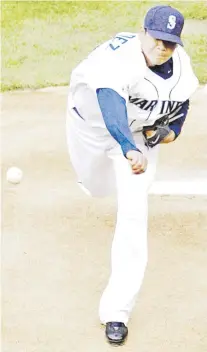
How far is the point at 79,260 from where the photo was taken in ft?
16.9

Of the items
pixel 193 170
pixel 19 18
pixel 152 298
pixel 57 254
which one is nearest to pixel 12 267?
pixel 57 254

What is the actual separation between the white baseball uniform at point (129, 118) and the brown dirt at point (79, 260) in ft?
0.81

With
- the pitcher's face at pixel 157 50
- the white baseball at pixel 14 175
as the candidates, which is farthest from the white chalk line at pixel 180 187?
the pitcher's face at pixel 157 50

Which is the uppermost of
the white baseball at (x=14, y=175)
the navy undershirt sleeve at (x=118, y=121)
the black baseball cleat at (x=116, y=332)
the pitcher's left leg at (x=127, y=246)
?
the navy undershirt sleeve at (x=118, y=121)

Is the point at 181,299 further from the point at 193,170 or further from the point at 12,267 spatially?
the point at 193,170

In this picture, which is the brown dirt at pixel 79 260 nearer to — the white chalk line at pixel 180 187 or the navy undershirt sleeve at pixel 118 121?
the white chalk line at pixel 180 187

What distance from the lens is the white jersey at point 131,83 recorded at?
4.09 m

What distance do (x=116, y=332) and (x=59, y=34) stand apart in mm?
7457

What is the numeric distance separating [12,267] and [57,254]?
12.4 inches

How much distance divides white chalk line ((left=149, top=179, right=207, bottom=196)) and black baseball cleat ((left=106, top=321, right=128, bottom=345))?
6.51 ft

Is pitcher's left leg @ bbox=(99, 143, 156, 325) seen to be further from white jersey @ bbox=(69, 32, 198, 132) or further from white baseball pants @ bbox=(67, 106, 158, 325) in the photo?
white jersey @ bbox=(69, 32, 198, 132)

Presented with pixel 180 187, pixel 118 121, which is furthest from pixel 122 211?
pixel 180 187

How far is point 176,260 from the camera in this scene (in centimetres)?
518

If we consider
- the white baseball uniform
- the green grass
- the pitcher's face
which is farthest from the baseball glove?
the green grass
